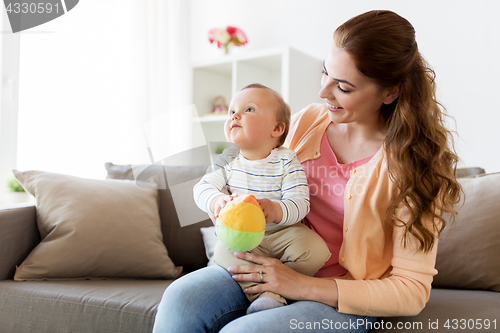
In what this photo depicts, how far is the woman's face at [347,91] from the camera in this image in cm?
103

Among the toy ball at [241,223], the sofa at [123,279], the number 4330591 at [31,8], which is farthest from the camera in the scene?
the number 4330591 at [31,8]

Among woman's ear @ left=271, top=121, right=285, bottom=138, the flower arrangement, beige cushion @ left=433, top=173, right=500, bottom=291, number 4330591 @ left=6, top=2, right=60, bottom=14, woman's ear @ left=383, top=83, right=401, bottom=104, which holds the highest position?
number 4330591 @ left=6, top=2, right=60, bottom=14

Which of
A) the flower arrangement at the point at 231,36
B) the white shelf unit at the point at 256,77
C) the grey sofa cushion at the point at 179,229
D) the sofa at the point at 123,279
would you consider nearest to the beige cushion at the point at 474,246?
the sofa at the point at 123,279

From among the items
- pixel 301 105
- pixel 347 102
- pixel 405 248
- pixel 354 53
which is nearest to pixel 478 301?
pixel 405 248

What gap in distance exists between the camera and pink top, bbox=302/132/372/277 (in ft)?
3.74

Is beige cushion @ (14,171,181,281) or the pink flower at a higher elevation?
the pink flower

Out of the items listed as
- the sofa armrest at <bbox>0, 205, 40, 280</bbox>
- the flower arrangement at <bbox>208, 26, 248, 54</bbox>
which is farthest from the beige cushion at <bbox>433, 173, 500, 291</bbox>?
the flower arrangement at <bbox>208, 26, 248, 54</bbox>

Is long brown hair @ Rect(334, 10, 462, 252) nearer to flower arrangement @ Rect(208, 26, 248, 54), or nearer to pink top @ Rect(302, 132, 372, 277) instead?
pink top @ Rect(302, 132, 372, 277)

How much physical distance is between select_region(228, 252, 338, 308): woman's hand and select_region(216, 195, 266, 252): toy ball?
0.15 meters

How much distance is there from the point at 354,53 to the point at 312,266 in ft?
1.78

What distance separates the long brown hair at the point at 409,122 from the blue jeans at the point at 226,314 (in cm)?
29

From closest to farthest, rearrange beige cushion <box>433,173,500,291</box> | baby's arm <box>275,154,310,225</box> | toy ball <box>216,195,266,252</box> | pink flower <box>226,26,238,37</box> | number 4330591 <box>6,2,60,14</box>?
1. toy ball <box>216,195,266,252</box>
2. baby's arm <box>275,154,310,225</box>
3. beige cushion <box>433,173,500,291</box>
4. number 4330591 <box>6,2,60,14</box>
5. pink flower <box>226,26,238,37</box>

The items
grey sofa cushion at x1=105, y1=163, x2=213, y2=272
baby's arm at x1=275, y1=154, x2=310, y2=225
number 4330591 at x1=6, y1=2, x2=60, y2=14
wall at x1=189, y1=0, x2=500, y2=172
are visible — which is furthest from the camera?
number 4330591 at x1=6, y1=2, x2=60, y2=14

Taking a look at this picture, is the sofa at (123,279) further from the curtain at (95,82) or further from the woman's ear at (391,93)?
A: the curtain at (95,82)
